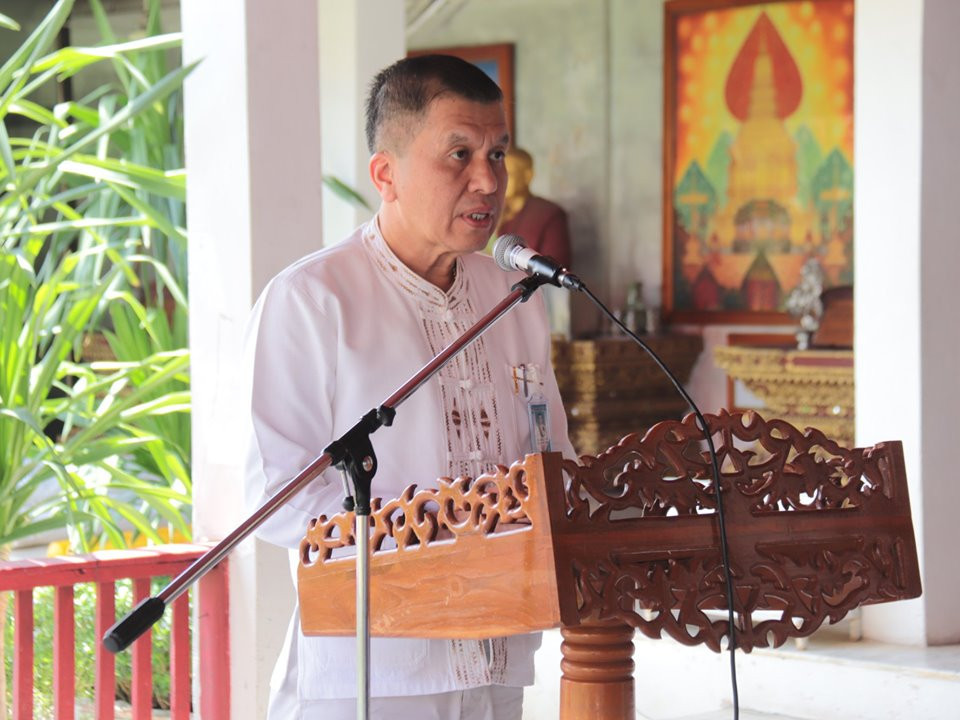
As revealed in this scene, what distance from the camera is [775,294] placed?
790 cm

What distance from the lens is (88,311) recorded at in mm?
3527

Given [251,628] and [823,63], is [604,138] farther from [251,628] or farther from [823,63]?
[251,628]

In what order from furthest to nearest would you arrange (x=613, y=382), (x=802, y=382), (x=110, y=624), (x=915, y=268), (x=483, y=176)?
(x=613, y=382) → (x=802, y=382) → (x=915, y=268) → (x=110, y=624) → (x=483, y=176)

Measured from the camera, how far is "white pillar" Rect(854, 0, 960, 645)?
12.4 feet

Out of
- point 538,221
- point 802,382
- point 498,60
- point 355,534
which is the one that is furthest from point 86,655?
point 498,60

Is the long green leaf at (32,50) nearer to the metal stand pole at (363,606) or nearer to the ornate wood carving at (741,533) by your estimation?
the metal stand pole at (363,606)

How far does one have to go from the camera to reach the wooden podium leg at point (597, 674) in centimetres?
168

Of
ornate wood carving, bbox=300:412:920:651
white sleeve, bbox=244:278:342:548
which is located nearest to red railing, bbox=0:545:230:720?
white sleeve, bbox=244:278:342:548

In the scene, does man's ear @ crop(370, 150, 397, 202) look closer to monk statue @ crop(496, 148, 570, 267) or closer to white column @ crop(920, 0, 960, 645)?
white column @ crop(920, 0, 960, 645)

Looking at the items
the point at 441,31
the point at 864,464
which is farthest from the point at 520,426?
the point at 441,31

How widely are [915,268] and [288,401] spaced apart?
2.30 meters

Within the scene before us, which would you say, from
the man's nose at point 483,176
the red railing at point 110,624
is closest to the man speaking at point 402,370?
the man's nose at point 483,176

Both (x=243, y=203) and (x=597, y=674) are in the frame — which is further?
(x=243, y=203)

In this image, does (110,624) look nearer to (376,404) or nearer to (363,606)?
(376,404)
